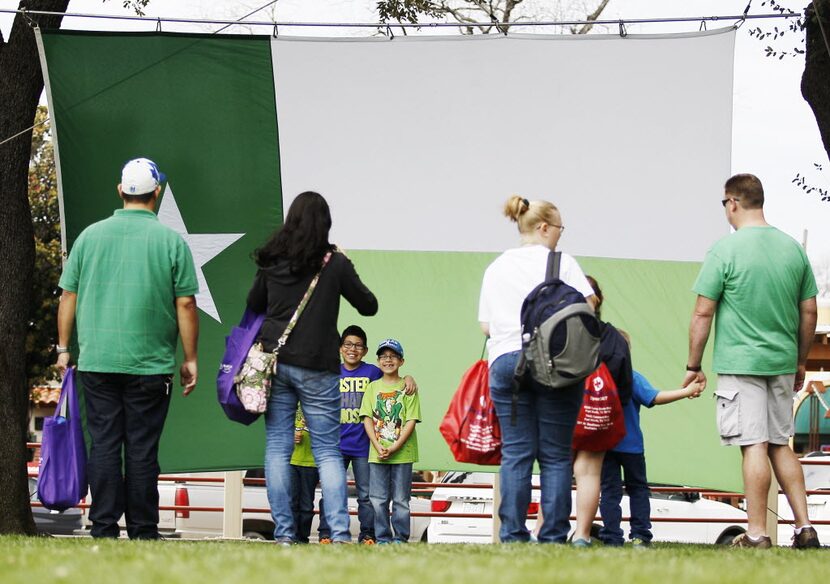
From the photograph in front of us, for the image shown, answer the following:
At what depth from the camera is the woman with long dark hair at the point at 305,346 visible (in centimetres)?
604

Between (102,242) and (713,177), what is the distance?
4.73 metres

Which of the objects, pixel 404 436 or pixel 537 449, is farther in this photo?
pixel 404 436

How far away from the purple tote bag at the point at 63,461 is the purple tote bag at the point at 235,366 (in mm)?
1102

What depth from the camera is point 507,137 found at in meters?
9.46

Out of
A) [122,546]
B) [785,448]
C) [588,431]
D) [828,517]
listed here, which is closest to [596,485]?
[588,431]

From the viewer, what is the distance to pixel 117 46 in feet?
29.9

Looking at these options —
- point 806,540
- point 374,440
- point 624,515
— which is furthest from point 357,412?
point 624,515

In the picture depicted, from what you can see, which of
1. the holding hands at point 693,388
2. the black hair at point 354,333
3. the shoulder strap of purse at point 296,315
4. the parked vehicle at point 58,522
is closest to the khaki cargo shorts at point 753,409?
the holding hands at point 693,388

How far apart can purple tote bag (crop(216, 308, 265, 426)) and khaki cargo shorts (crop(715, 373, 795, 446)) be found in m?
2.46

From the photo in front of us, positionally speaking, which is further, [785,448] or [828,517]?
[828,517]

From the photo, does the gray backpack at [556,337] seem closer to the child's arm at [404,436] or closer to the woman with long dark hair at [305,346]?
the woman with long dark hair at [305,346]

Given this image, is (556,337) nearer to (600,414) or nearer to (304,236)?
(600,414)

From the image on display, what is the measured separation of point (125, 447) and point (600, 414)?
2.49 m

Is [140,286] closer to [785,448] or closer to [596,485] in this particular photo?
Result: [596,485]
